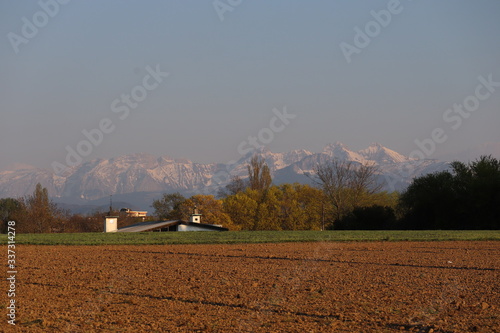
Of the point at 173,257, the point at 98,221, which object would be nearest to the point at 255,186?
the point at 98,221

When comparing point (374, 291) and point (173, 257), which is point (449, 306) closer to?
point (374, 291)

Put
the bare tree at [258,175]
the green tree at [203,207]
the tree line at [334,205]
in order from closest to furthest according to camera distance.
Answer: the tree line at [334,205] → the green tree at [203,207] → the bare tree at [258,175]

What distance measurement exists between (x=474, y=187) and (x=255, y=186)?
186ft

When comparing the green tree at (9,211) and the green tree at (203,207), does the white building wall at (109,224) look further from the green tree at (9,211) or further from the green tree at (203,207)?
the green tree at (203,207)

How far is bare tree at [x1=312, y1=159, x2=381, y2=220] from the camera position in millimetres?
89275

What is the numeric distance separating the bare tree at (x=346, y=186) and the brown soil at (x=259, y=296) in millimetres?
66942

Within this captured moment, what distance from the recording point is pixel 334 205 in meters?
93.4

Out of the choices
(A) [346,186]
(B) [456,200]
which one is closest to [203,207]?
(A) [346,186]

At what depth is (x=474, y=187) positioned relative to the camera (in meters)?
63.9

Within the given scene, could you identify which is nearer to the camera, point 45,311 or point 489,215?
point 45,311

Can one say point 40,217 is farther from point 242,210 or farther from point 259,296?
point 259,296

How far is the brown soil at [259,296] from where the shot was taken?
10.6 meters

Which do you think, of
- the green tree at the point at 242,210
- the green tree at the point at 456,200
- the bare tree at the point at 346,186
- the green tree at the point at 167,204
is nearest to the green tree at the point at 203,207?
the green tree at the point at 167,204

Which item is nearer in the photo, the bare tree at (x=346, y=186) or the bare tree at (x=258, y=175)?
the bare tree at (x=346, y=186)
